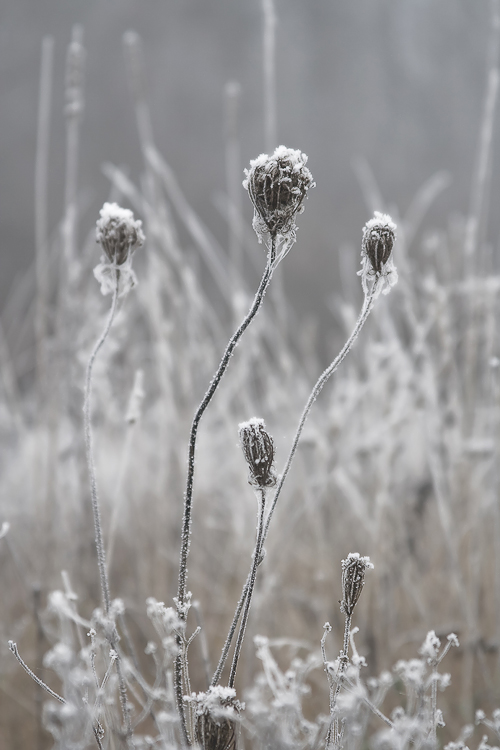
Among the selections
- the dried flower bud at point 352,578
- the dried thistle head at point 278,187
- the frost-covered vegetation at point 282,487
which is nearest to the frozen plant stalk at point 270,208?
the dried thistle head at point 278,187

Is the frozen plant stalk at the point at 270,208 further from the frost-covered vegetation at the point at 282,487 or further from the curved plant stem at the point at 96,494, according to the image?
the frost-covered vegetation at the point at 282,487

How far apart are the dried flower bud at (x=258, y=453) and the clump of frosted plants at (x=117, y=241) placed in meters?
0.13

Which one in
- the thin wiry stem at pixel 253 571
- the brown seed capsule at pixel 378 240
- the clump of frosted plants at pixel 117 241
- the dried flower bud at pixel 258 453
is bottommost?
the thin wiry stem at pixel 253 571

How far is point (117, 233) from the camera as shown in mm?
390

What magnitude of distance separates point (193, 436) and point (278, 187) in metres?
0.16

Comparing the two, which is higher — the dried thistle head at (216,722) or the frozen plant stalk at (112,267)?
the frozen plant stalk at (112,267)

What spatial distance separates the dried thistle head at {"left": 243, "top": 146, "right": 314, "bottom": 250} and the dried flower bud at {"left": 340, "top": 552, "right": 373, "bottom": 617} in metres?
0.22

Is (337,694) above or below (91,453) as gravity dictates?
below

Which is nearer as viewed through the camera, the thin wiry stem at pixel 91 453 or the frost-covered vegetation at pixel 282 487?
the thin wiry stem at pixel 91 453

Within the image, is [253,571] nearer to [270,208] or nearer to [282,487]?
[270,208]

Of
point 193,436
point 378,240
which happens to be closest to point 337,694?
point 193,436

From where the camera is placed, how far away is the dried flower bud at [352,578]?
41 cm

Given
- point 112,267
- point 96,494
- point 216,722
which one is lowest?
point 216,722

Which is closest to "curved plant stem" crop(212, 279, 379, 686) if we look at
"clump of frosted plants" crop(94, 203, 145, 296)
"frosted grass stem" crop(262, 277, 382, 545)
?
"frosted grass stem" crop(262, 277, 382, 545)
